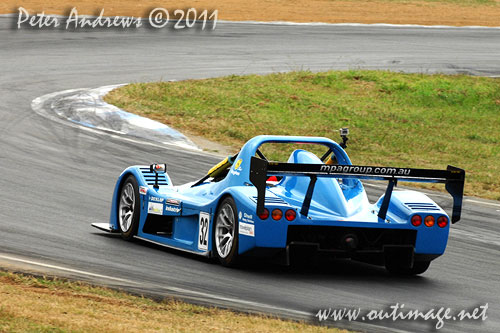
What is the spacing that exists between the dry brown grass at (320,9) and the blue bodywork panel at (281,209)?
25348 millimetres

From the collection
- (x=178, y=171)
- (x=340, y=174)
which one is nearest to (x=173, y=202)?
(x=340, y=174)

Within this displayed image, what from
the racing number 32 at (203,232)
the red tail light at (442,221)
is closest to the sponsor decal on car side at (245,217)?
the racing number 32 at (203,232)

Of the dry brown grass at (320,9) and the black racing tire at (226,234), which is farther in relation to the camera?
the dry brown grass at (320,9)

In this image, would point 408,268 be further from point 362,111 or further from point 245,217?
point 362,111

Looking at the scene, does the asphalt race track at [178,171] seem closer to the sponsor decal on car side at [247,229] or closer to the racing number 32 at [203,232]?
the racing number 32 at [203,232]

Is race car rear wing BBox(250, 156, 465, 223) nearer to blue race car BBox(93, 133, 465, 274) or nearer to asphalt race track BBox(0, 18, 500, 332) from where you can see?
blue race car BBox(93, 133, 465, 274)

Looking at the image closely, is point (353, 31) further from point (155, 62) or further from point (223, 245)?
point (223, 245)

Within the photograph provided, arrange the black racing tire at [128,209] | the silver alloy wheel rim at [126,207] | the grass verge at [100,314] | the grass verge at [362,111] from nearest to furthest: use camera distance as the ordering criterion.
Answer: the grass verge at [100,314] < the black racing tire at [128,209] < the silver alloy wheel rim at [126,207] < the grass verge at [362,111]

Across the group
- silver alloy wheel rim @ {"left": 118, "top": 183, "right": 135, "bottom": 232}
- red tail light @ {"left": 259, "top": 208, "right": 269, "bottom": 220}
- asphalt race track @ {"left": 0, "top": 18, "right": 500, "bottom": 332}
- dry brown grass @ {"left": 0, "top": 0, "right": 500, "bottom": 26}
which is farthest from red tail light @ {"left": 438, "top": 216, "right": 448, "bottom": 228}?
dry brown grass @ {"left": 0, "top": 0, "right": 500, "bottom": 26}

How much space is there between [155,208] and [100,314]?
4.09 meters

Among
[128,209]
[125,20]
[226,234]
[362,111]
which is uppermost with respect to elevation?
[125,20]

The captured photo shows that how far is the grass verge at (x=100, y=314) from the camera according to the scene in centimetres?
673

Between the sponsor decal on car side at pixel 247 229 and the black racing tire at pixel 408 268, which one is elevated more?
the sponsor decal on car side at pixel 247 229

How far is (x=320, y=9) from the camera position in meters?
41.2
